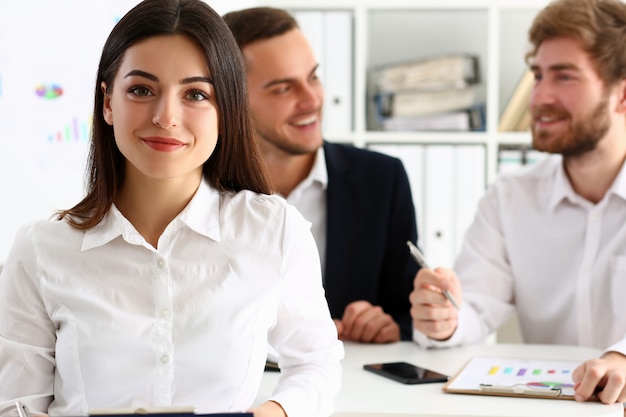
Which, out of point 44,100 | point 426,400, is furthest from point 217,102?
point 44,100

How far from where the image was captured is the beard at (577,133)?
2.16m

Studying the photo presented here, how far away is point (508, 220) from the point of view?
7.29 feet

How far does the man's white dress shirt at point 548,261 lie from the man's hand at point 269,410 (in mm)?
849

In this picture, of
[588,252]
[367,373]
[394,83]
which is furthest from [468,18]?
[367,373]

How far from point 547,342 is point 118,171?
130 cm

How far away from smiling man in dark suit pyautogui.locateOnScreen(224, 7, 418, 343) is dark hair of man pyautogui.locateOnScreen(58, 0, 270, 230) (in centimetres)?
79

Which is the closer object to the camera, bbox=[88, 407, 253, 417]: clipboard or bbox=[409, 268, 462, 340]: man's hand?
bbox=[88, 407, 253, 417]: clipboard

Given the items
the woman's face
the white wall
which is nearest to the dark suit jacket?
the white wall

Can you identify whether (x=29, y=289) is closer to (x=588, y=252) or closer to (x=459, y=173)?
(x=588, y=252)

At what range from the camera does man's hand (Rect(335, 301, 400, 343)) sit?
1.86 metres

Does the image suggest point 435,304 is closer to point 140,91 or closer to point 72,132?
point 140,91

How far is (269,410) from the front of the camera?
1187mm

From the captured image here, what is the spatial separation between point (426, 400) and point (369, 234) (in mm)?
755

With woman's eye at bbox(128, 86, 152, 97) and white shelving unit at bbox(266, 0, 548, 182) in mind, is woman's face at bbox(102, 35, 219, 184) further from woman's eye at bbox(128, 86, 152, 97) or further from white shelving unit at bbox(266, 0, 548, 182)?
white shelving unit at bbox(266, 0, 548, 182)
